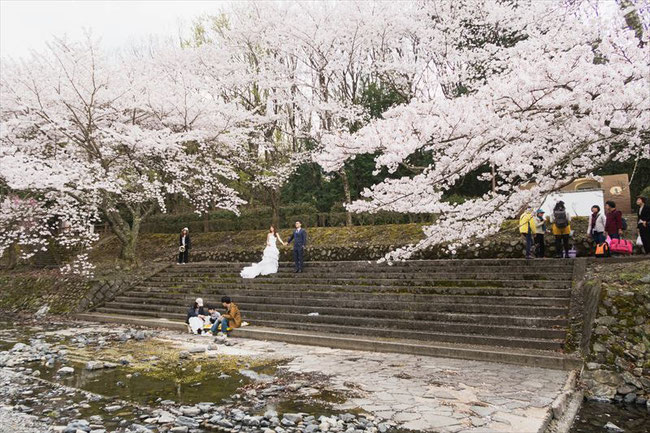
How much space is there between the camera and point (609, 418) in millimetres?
5684

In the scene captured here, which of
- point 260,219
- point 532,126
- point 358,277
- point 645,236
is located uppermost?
point 532,126

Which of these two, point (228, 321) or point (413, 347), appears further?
point (228, 321)

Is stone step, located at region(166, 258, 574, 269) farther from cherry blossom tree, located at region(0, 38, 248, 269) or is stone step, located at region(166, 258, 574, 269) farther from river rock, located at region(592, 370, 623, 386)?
cherry blossom tree, located at region(0, 38, 248, 269)

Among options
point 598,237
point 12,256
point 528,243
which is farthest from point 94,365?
point 12,256

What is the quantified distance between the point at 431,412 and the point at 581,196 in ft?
39.6

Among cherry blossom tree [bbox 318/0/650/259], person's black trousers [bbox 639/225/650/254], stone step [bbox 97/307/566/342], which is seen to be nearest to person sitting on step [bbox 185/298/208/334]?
stone step [bbox 97/307/566/342]

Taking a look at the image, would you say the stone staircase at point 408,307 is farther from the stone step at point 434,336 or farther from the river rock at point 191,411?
the river rock at point 191,411

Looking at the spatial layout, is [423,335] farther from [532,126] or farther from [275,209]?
[275,209]

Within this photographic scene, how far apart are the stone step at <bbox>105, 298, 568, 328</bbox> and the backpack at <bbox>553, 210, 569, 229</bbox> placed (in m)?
3.76

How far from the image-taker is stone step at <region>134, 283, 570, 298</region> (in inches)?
399

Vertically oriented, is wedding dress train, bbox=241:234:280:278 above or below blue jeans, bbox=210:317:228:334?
above

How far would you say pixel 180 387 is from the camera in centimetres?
685

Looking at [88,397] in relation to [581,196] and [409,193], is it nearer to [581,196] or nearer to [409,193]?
[409,193]

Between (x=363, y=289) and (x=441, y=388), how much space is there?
19.7ft
